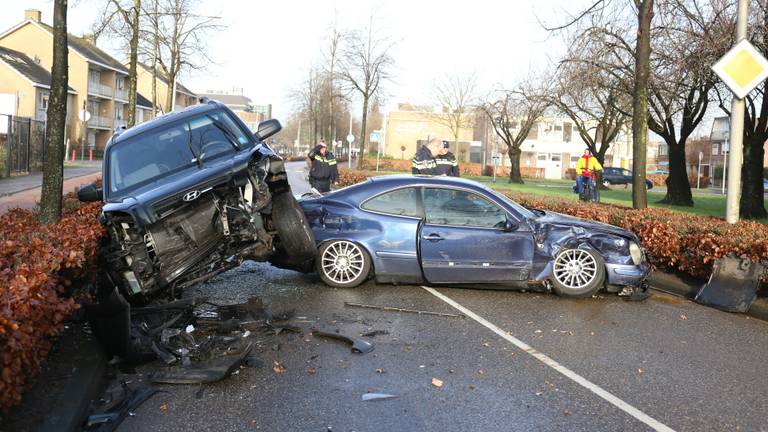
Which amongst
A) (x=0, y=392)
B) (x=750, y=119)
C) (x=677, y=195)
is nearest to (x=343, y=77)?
(x=677, y=195)

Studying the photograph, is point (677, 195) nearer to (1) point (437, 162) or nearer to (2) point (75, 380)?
(1) point (437, 162)

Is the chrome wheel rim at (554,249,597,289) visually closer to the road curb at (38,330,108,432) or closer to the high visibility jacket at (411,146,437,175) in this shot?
the road curb at (38,330,108,432)

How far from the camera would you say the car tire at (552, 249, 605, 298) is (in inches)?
301

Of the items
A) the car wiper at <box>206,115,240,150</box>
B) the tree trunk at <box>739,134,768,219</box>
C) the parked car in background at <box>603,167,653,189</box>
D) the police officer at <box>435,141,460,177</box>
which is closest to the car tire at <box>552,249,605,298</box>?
the car wiper at <box>206,115,240,150</box>

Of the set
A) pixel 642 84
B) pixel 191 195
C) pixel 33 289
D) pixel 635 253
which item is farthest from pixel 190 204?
pixel 642 84

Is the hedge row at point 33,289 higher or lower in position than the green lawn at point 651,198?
lower

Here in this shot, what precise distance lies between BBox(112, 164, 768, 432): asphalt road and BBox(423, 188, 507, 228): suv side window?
0.87m

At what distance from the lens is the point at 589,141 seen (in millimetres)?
37281

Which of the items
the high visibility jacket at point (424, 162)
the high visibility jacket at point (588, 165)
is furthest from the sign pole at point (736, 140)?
the high visibility jacket at point (588, 165)

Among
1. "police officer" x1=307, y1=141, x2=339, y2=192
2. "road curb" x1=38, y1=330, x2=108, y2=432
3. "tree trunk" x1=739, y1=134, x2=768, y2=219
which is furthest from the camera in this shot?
"tree trunk" x1=739, y1=134, x2=768, y2=219

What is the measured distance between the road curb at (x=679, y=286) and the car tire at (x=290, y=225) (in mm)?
4795

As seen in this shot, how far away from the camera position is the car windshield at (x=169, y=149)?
6828 millimetres

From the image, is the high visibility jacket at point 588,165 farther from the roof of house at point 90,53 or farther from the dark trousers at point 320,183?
the roof of house at point 90,53

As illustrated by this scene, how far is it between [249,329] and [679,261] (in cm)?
579
